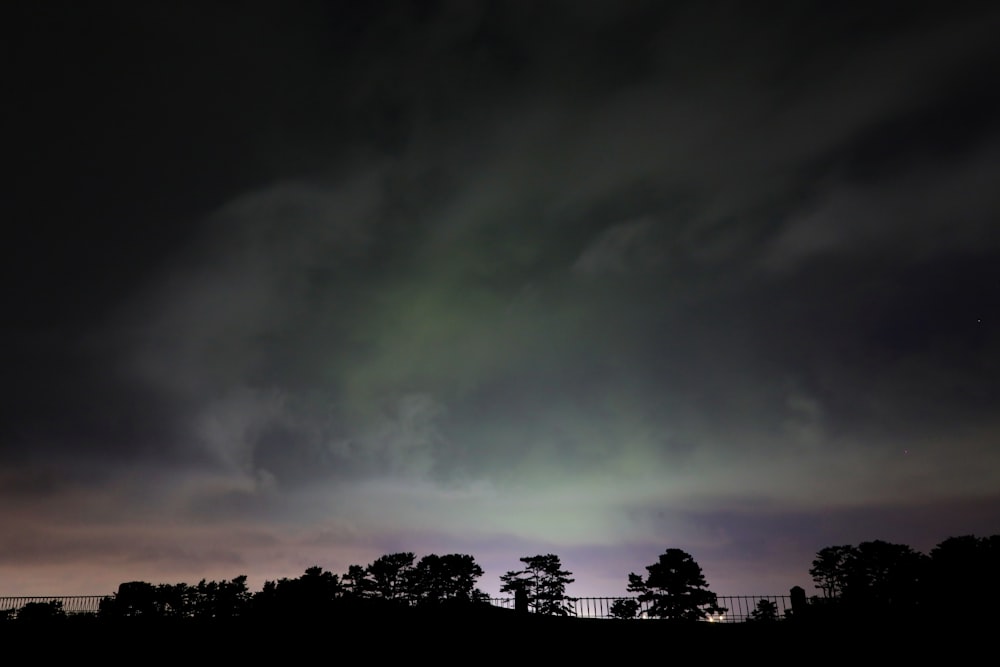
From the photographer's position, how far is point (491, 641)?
2684cm

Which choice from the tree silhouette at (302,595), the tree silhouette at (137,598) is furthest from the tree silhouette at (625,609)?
the tree silhouette at (137,598)

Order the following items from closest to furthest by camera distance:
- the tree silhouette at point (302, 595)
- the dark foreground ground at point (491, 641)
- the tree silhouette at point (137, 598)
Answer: the dark foreground ground at point (491, 641)
the tree silhouette at point (302, 595)
the tree silhouette at point (137, 598)

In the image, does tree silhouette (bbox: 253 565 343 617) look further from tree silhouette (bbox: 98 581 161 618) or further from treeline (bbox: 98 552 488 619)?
tree silhouette (bbox: 98 581 161 618)

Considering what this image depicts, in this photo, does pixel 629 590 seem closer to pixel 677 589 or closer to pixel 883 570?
pixel 677 589

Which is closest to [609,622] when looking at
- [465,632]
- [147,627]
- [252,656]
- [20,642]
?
[465,632]

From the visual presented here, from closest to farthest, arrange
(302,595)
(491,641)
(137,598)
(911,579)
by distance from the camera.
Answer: (491,641), (302,595), (911,579), (137,598)

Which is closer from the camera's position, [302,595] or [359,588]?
[302,595]

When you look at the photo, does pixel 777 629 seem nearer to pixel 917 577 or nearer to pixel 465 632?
pixel 465 632

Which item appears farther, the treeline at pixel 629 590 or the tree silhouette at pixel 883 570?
the tree silhouette at pixel 883 570

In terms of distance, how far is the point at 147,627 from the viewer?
101ft

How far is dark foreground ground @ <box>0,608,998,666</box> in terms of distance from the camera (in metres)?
24.3

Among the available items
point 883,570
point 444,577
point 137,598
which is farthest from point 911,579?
point 137,598

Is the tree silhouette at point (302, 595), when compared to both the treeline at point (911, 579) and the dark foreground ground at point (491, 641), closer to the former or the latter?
the dark foreground ground at point (491, 641)

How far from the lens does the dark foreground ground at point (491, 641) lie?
24328mm
